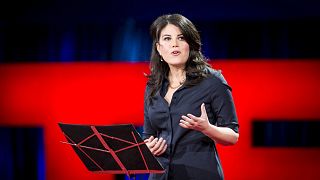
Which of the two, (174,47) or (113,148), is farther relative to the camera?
(174,47)

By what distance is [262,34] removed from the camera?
4020 millimetres

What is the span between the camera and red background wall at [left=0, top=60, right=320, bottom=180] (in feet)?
12.2

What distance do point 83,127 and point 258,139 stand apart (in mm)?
2347

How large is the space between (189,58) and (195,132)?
0.33 metres

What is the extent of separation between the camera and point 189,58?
2.28m

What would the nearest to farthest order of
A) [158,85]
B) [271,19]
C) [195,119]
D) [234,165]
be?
[195,119], [158,85], [234,165], [271,19]

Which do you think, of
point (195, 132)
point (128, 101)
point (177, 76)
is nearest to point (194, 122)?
point (195, 132)

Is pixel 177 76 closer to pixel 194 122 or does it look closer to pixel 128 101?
pixel 194 122

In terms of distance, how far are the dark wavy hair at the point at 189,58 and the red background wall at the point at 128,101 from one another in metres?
1.47

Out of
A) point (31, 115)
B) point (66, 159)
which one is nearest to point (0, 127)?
point (31, 115)

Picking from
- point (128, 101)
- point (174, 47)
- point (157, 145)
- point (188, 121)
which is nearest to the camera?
point (188, 121)

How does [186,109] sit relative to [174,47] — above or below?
below

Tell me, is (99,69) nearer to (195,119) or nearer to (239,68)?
(239,68)

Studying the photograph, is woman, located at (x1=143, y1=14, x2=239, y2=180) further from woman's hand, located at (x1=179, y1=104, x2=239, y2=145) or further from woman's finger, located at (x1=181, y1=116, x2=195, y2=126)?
woman's finger, located at (x1=181, y1=116, x2=195, y2=126)
